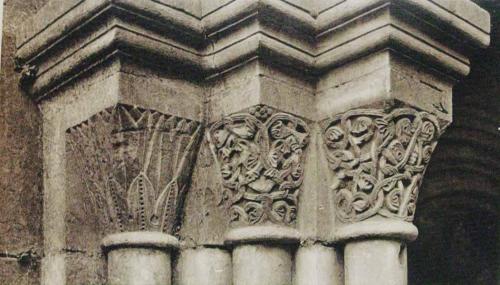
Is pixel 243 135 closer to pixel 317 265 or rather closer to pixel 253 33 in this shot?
pixel 253 33

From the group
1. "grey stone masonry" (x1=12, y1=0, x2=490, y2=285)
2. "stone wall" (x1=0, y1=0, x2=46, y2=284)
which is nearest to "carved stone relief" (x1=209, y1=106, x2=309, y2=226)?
"grey stone masonry" (x1=12, y1=0, x2=490, y2=285)

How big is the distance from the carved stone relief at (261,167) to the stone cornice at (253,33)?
0.20 metres

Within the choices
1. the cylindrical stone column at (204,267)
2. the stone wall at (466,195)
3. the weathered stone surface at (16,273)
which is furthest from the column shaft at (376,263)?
the stone wall at (466,195)

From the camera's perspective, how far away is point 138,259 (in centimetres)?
242

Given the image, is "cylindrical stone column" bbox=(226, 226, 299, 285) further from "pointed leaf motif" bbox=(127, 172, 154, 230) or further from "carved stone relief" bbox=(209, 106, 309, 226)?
"pointed leaf motif" bbox=(127, 172, 154, 230)

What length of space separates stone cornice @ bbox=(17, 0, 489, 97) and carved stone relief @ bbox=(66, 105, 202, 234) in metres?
0.20

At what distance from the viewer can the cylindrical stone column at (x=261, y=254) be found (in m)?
2.47

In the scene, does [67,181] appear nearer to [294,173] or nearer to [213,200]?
[213,200]

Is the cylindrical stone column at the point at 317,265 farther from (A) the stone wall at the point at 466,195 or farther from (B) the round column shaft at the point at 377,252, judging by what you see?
(A) the stone wall at the point at 466,195

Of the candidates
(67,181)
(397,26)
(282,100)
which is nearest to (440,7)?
(397,26)

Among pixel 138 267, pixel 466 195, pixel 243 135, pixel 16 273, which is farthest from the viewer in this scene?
pixel 466 195

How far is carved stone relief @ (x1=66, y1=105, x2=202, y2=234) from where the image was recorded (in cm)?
245

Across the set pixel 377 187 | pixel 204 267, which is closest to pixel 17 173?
pixel 204 267

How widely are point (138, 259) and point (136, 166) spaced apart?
0.90 feet
